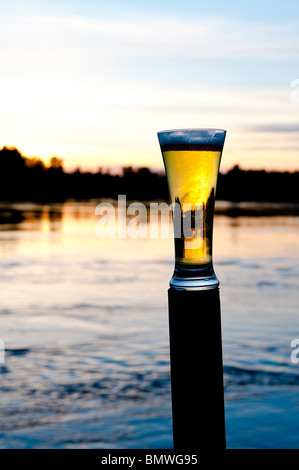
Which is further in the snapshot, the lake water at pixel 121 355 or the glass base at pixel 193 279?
the lake water at pixel 121 355

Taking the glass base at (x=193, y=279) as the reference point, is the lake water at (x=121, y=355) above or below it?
below

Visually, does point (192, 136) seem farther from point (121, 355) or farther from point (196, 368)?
point (121, 355)

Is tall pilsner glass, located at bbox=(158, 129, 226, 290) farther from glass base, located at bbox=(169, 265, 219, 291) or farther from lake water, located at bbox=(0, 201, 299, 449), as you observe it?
lake water, located at bbox=(0, 201, 299, 449)

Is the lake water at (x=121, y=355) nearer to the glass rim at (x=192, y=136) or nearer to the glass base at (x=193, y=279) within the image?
the glass base at (x=193, y=279)

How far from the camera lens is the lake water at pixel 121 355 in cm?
508

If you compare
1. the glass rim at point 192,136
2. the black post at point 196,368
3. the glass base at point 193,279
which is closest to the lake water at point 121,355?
the black post at point 196,368

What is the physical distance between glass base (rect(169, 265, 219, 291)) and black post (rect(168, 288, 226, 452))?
0.02m

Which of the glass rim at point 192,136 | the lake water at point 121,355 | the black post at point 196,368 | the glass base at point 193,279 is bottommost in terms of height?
the lake water at point 121,355

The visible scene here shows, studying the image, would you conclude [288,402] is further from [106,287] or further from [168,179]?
[106,287]

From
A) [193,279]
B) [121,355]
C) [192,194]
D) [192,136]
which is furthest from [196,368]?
[121,355]

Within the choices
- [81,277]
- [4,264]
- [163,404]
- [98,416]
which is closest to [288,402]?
[163,404]

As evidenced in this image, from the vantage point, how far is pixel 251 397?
5.71 m

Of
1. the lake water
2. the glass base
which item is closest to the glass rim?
the glass base

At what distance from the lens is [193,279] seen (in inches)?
93.7
